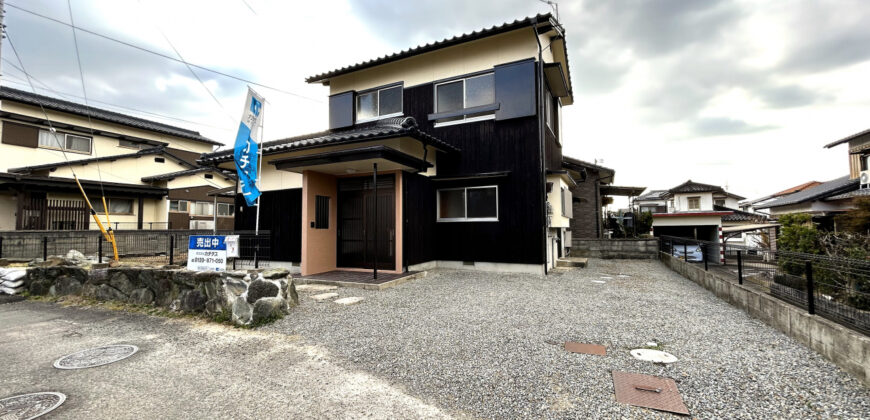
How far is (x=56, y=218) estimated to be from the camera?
13.8 metres

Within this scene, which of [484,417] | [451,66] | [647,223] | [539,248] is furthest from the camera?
[647,223]

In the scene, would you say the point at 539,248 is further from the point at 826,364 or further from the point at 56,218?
the point at 56,218

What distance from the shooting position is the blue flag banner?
6.88m

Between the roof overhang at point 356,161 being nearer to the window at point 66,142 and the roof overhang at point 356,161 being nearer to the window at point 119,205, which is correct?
the window at point 119,205

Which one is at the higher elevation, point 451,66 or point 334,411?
point 451,66

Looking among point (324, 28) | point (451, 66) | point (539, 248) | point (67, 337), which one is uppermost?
point (324, 28)

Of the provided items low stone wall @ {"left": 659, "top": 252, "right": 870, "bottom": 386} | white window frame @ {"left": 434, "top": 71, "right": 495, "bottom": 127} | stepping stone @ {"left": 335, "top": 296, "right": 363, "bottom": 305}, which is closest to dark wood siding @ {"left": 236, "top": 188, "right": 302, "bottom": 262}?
stepping stone @ {"left": 335, "top": 296, "right": 363, "bottom": 305}

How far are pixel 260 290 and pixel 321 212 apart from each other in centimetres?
362

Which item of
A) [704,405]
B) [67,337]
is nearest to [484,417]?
[704,405]

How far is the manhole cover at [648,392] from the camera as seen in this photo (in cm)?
235

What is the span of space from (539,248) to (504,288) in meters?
2.08

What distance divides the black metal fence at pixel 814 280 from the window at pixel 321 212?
7.72 meters

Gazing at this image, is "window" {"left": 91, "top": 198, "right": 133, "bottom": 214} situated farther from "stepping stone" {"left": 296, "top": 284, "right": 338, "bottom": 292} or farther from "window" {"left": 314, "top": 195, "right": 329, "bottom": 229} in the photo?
"stepping stone" {"left": 296, "top": 284, "right": 338, "bottom": 292}

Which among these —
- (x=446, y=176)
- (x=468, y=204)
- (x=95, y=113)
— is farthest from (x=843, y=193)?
(x=95, y=113)
